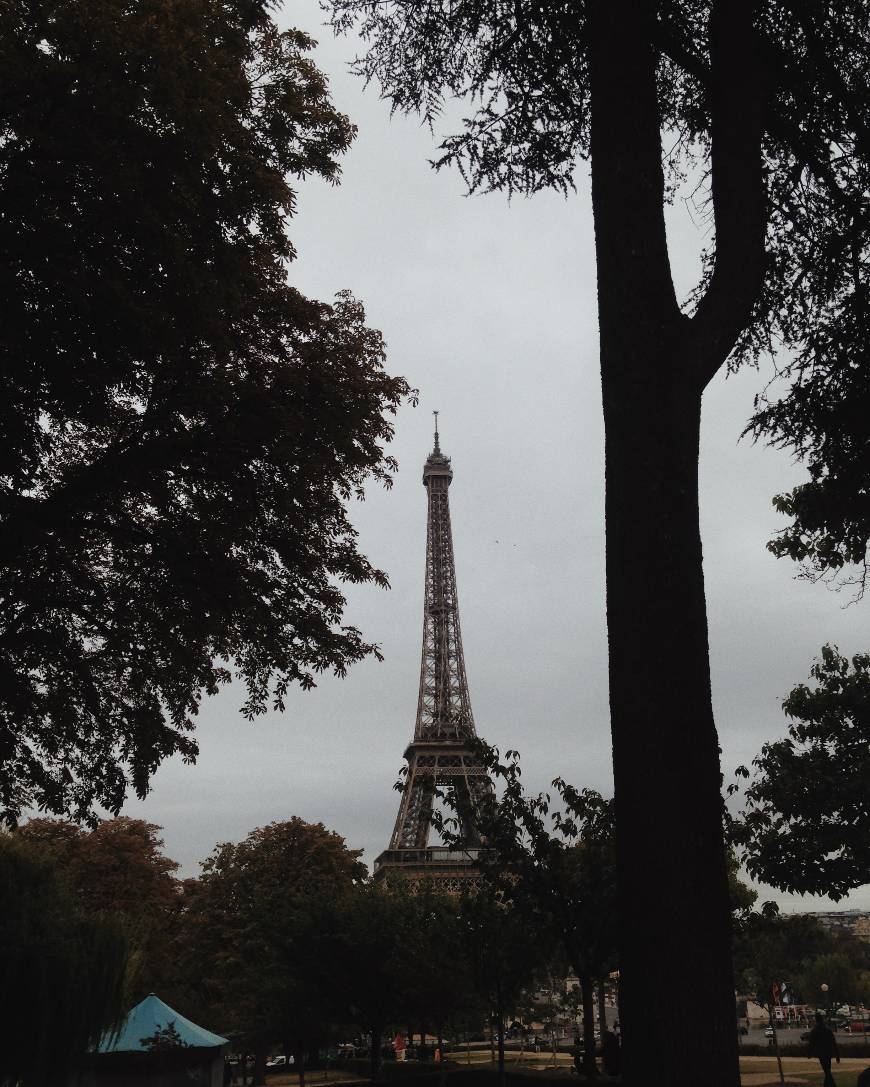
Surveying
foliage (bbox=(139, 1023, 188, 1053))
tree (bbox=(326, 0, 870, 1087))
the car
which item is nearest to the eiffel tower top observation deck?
the car

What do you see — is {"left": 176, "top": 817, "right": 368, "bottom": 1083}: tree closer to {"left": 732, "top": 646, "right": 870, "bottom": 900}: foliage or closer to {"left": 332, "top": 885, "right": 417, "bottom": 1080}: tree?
{"left": 332, "top": 885, "right": 417, "bottom": 1080}: tree

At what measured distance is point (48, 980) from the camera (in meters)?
15.9

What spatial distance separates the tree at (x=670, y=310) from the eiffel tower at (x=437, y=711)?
6513 centimetres

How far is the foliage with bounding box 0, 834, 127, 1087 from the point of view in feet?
51.8

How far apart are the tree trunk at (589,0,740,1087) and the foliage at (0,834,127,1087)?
15143mm

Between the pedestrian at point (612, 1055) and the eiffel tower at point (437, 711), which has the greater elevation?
the eiffel tower at point (437, 711)

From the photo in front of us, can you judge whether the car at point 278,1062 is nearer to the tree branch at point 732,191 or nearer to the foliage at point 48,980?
the foliage at point 48,980

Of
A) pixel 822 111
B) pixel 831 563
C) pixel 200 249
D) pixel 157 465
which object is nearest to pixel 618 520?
pixel 822 111

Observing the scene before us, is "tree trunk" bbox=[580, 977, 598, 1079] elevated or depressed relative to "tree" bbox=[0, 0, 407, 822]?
depressed

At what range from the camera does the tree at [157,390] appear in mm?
8000

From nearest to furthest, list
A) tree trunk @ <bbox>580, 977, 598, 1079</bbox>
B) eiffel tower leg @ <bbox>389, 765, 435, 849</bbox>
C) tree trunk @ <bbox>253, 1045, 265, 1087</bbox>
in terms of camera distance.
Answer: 1. tree trunk @ <bbox>580, 977, 598, 1079</bbox>
2. tree trunk @ <bbox>253, 1045, 265, 1087</bbox>
3. eiffel tower leg @ <bbox>389, 765, 435, 849</bbox>

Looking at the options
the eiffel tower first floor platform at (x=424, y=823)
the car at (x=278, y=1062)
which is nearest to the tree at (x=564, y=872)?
the eiffel tower first floor platform at (x=424, y=823)

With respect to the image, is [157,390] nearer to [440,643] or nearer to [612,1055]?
[612,1055]

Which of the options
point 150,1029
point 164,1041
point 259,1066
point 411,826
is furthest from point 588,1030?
point 411,826
